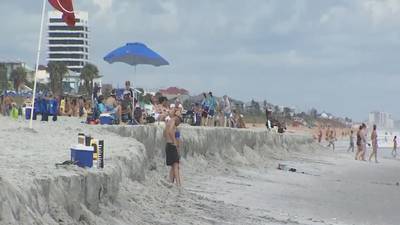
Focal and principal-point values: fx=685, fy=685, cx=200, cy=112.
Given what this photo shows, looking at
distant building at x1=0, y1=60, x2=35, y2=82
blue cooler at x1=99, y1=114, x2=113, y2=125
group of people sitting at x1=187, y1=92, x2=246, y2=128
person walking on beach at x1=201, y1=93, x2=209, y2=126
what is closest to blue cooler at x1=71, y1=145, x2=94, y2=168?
blue cooler at x1=99, y1=114, x2=113, y2=125

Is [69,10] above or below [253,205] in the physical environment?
above

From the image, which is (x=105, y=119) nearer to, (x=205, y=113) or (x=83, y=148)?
(x=205, y=113)

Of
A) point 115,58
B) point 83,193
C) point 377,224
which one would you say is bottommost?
point 377,224

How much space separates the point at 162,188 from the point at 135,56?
9764 mm

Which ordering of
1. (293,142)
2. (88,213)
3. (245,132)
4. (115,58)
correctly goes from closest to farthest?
(88,213) → (115,58) → (245,132) → (293,142)

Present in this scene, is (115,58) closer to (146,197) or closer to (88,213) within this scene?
(146,197)

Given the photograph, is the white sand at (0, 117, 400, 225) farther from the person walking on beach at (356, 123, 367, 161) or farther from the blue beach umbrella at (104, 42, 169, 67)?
the person walking on beach at (356, 123, 367, 161)

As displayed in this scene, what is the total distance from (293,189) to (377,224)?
192 inches

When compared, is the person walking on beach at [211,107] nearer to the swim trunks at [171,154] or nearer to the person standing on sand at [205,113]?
the person standing on sand at [205,113]

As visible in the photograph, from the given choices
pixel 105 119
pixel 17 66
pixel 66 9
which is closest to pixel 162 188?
pixel 66 9

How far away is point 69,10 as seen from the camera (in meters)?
14.0

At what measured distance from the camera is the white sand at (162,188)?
620 cm

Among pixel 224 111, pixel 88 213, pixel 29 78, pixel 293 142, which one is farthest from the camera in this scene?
pixel 29 78

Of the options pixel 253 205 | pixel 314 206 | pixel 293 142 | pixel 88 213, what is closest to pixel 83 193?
pixel 88 213
